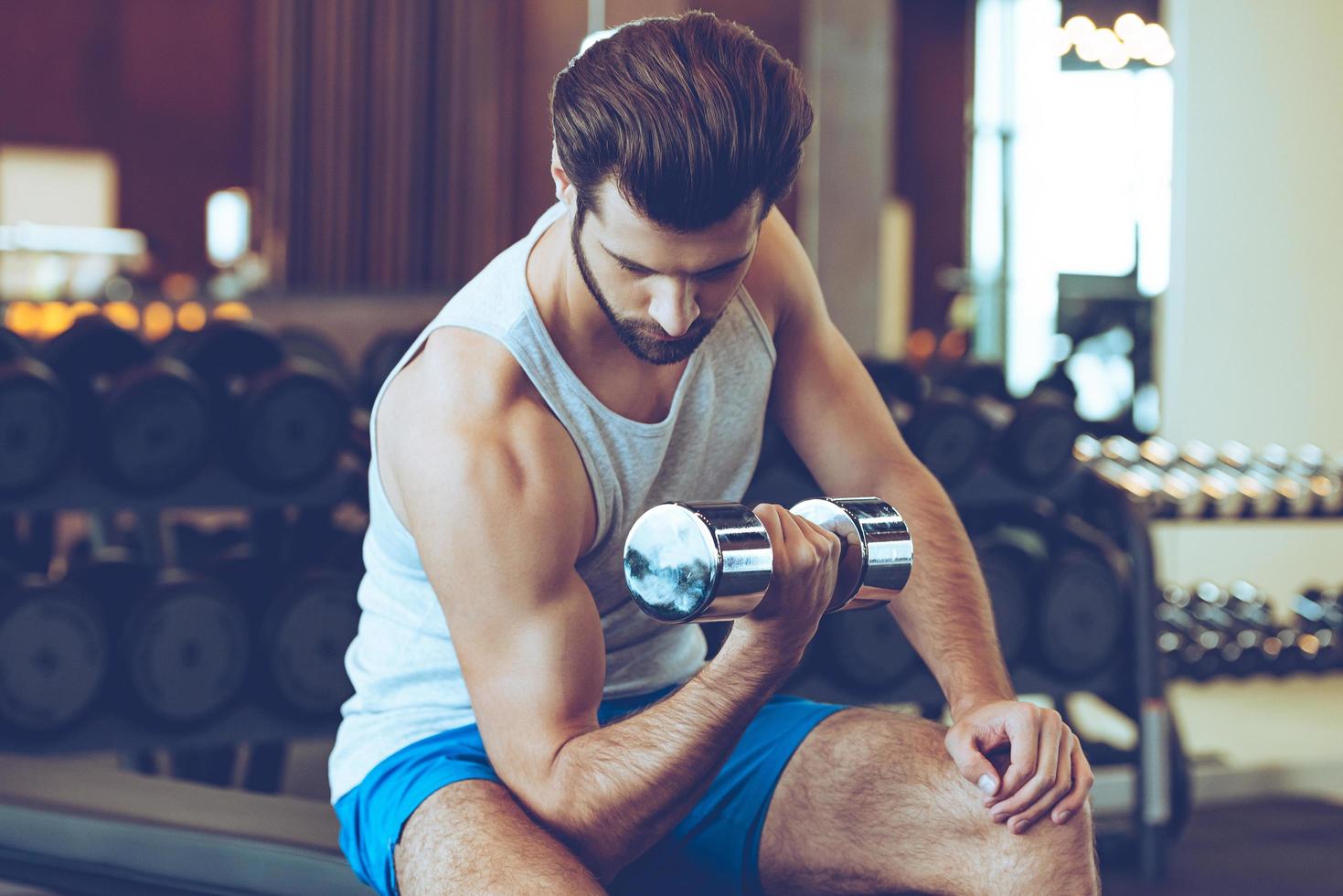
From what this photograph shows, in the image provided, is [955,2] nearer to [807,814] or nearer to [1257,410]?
[1257,410]

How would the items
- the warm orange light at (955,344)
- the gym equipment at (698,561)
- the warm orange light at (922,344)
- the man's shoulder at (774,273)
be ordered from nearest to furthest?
the gym equipment at (698,561), the man's shoulder at (774,273), the warm orange light at (955,344), the warm orange light at (922,344)

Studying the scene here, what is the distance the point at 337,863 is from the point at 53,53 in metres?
8.08

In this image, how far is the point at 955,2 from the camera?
894 cm

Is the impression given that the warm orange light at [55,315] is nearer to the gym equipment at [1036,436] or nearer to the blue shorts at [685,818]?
the gym equipment at [1036,436]

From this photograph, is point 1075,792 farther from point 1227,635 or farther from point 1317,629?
point 1317,629

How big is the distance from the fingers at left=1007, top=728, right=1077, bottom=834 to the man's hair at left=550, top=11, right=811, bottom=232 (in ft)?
1.79

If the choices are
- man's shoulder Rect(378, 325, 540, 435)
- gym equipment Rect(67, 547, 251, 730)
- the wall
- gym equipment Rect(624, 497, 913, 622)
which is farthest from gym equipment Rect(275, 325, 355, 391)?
the wall

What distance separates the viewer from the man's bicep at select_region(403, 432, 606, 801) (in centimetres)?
119

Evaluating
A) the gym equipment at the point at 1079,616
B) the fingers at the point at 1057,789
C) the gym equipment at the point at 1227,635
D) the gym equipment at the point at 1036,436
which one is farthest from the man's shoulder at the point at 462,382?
the gym equipment at the point at 1227,635

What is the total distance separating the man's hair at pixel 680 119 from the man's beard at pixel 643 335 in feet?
0.21

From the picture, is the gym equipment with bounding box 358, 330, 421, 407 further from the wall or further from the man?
the wall

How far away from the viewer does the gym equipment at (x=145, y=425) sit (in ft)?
6.70

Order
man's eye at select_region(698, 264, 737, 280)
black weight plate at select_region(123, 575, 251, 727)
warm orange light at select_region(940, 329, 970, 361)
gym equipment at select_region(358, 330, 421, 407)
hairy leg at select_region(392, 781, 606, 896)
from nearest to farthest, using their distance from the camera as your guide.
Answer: hairy leg at select_region(392, 781, 606, 896)
man's eye at select_region(698, 264, 737, 280)
black weight plate at select_region(123, 575, 251, 727)
gym equipment at select_region(358, 330, 421, 407)
warm orange light at select_region(940, 329, 970, 361)

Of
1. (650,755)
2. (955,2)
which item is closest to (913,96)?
(955,2)
